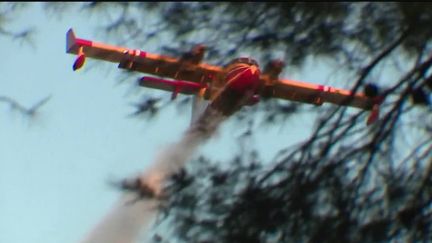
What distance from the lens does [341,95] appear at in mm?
25766

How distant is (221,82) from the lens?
84.4ft

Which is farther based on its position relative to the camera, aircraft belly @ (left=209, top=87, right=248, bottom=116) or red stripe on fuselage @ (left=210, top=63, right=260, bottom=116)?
aircraft belly @ (left=209, top=87, right=248, bottom=116)

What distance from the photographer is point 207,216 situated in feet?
83.8

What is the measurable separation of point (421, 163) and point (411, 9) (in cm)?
79

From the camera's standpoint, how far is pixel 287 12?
83.6 ft

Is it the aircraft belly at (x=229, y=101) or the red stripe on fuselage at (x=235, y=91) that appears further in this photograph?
the aircraft belly at (x=229, y=101)

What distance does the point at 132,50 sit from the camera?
1005 inches

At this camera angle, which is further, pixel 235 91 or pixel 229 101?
pixel 229 101

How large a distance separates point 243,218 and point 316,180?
0.40 meters

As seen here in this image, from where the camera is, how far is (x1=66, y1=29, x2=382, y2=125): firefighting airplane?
25531 millimetres

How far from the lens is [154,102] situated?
84.5ft

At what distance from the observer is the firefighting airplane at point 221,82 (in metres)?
25.5

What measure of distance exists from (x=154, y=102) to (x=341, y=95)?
0.90m

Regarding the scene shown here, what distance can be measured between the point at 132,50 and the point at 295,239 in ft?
3.88
